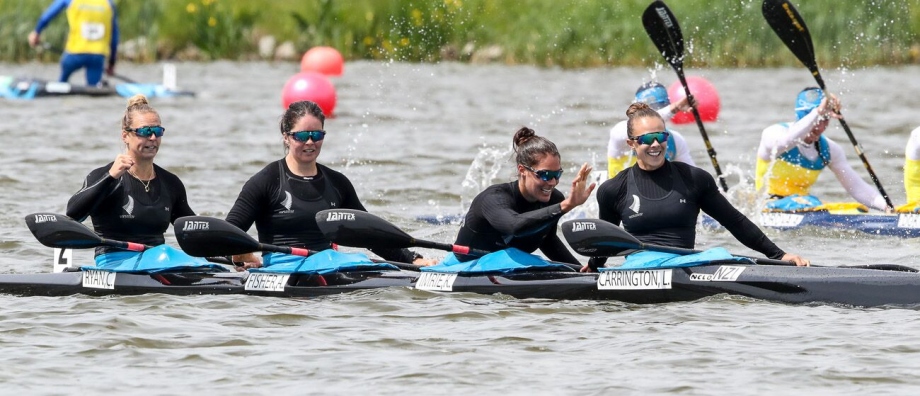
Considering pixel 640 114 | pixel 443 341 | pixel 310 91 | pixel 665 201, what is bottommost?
pixel 443 341

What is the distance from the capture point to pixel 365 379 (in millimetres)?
6773

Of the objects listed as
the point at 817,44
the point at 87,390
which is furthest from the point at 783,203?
the point at 817,44

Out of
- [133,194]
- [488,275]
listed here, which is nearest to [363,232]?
[488,275]

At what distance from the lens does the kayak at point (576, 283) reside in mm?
7938

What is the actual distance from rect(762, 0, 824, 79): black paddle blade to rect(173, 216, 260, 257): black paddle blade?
→ 534 cm

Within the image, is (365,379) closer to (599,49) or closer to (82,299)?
(82,299)

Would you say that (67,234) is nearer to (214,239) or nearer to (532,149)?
(214,239)

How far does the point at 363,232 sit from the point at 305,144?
0.58m

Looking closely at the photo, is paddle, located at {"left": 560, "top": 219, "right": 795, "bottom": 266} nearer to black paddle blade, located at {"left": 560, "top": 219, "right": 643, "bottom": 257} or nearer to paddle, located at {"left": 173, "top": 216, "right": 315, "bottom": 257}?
black paddle blade, located at {"left": 560, "top": 219, "right": 643, "bottom": 257}

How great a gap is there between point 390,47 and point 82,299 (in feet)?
82.8

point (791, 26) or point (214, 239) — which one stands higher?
point (791, 26)

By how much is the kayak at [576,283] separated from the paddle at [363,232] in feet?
0.55

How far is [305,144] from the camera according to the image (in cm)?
852

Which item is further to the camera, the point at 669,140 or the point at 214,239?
the point at 669,140
